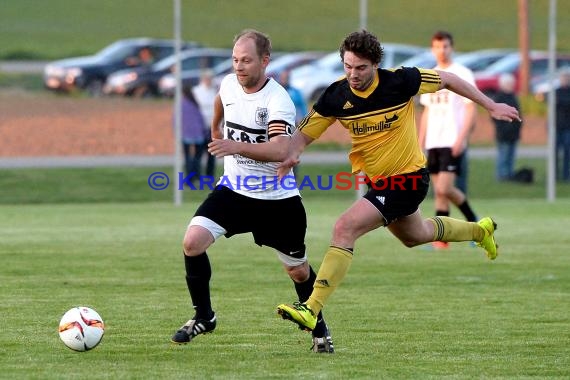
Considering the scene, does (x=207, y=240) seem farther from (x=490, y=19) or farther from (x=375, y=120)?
(x=490, y=19)

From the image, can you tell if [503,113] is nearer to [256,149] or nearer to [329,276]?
[329,276]

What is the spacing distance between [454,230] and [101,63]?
20.4m

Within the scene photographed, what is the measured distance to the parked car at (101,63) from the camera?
26.8m

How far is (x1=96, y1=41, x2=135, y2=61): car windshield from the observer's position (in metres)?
27.5

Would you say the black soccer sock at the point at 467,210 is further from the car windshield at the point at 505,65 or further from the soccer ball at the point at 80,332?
the car windshield at the point at 505,65

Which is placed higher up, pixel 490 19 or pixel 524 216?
pixel 490 19

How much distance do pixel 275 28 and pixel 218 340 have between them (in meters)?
18.8

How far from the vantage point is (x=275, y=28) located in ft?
84.5

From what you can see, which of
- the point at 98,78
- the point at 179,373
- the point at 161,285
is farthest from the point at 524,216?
the point at 98,78

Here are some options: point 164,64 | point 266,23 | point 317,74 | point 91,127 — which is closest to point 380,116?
point 91,127

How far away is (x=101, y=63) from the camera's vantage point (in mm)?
27766

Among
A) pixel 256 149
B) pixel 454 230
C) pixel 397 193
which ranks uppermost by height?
pixel 256 149

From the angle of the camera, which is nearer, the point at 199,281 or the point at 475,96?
the point at 199,281

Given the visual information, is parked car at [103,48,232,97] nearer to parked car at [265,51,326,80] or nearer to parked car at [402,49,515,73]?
parked car at [265,51,326,80]
